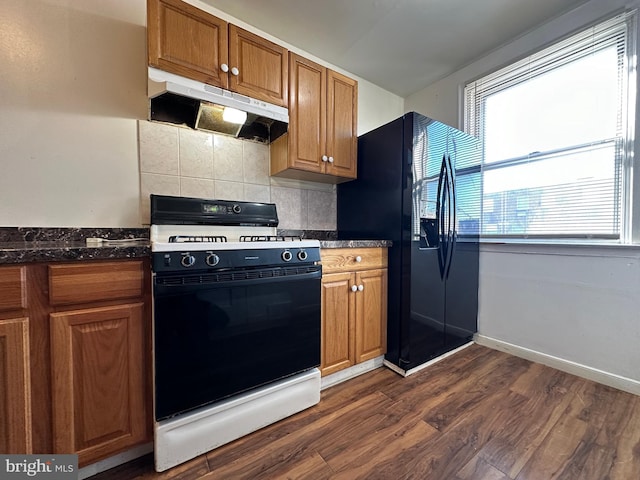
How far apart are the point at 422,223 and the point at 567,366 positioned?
1.39 metres

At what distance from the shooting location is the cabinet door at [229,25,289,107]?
1466 mm

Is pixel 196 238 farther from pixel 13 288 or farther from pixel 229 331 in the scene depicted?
pixel 13 288

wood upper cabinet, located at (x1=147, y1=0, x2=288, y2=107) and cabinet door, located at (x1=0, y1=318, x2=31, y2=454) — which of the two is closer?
cabinet door, located at (x1=0, y1=318, x2=31, y2=454)

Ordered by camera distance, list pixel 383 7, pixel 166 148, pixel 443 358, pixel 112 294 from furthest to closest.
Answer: pixel 443 358, pixel 383 7, pixel 166 148, pixel 112 294

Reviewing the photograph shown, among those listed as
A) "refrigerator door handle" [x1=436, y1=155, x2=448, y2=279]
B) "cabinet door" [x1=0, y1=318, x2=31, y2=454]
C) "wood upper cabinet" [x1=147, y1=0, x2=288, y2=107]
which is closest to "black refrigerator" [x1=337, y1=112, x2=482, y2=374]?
"refrigerator door handle" [x1=436, y1=155, x2=448, y2=279]

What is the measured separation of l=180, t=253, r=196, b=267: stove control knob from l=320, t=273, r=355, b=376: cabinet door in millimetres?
730

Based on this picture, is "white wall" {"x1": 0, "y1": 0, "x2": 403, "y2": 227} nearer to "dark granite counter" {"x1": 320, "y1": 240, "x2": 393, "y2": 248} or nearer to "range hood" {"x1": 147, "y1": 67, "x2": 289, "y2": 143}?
"range hood" {"x1": 147, "y1": 67, "x2": 289, "y2": 143}

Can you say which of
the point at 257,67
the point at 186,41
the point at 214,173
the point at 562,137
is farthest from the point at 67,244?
the point at 562,137

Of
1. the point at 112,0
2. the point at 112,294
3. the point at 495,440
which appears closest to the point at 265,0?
the point at 112,0

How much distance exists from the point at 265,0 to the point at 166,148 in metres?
1.15

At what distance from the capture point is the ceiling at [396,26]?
168 centimetres

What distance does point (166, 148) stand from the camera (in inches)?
61.6

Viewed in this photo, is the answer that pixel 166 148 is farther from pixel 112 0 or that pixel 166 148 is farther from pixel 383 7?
Answer: pixel 383 7

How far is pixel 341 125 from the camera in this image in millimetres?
1965
